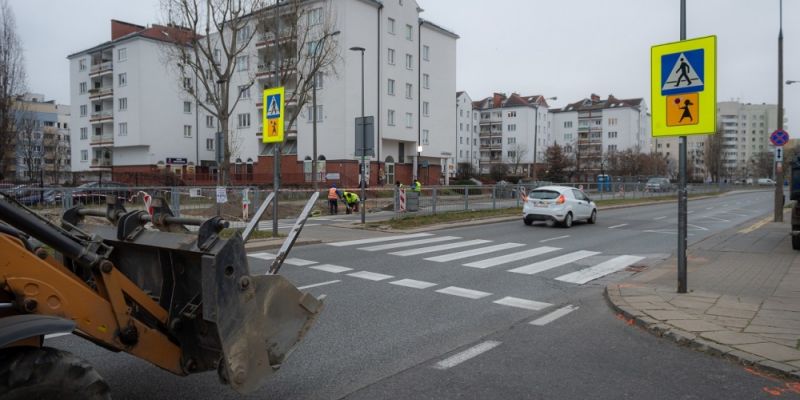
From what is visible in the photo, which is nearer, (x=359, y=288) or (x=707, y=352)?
(x=707, y=352)

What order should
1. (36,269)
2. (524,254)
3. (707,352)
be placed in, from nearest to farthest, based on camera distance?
(36,269) → (707,352) → (524,254)

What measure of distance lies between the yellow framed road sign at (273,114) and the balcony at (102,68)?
56884 mm

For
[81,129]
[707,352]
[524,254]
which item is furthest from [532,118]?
[707,352]

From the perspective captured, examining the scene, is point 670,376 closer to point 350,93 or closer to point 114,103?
point 350,93

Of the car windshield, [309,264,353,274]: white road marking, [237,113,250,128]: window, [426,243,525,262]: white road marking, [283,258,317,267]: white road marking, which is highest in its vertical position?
[237,113,250,128]: window

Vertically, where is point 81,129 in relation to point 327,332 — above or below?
above

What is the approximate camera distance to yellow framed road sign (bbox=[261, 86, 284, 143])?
45.2ft

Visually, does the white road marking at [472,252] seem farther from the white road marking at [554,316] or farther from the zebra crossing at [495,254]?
the white road marking at [554,316]

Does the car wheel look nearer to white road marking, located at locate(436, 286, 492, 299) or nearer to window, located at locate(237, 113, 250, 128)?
white road marking, located at locate(436, 286, 492, 299)

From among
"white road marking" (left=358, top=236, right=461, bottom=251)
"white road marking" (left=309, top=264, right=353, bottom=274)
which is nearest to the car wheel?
"white road marking" (left=358, top=236, right=461, bottom=251)

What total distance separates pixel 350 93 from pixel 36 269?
4417 cm

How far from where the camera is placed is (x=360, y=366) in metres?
4.84

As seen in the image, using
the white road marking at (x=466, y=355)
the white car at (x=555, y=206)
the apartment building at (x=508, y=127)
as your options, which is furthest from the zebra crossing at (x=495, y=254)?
the apartment building at (x=508, y=127)

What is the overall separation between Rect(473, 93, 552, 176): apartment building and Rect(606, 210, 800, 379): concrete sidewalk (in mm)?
94507
